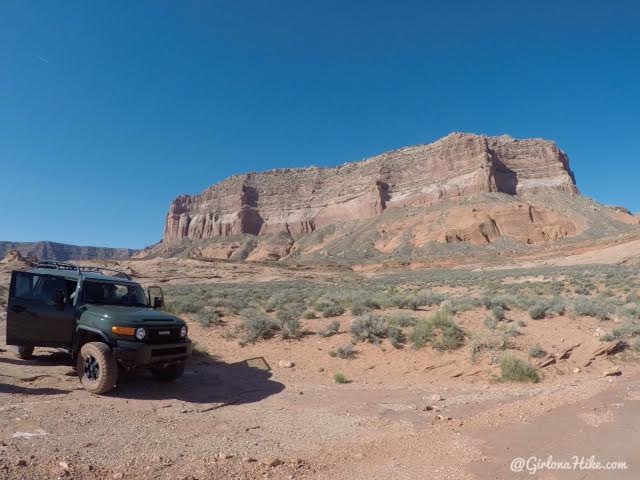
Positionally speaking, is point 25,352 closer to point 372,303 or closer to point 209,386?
point 209,386

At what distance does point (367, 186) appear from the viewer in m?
106

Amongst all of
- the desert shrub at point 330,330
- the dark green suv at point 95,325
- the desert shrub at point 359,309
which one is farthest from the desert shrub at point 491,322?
the dark green suv at point 95,325

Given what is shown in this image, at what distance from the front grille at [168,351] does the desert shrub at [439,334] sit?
5800mm

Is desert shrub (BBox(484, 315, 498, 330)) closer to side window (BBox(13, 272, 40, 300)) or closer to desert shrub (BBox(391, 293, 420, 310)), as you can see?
desert shrub (BBox(391, 293, 420, 310))

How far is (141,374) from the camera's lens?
24.8 ft

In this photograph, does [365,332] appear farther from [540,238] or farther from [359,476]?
[540,238]

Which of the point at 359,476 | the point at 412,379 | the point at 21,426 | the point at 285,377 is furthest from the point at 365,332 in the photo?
the point at 21,426

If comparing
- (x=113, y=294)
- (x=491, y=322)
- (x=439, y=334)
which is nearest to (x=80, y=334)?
(x=113, y=294)

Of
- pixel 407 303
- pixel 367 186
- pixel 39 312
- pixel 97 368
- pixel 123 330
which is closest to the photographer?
pixel 123 330

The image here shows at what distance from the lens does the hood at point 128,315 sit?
6.24 m

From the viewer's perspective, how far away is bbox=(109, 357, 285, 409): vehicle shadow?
642 cm

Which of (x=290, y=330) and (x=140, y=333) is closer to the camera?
(x=140, y=333)

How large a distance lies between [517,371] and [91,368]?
8.12 m

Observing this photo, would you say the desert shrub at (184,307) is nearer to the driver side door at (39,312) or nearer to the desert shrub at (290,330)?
the desert shrub at (290,330)
